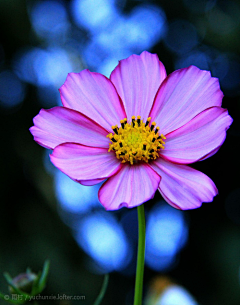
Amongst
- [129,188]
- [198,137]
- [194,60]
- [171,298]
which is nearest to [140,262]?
[129,188]

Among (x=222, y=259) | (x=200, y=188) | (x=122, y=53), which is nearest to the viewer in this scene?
(x=200, y=188)

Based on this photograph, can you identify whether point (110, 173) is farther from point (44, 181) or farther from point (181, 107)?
point (44, 181)

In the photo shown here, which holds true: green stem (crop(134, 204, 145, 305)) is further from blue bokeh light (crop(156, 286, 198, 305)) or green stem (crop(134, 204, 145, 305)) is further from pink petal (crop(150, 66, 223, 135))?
blue bokeh light (crop(156, 286, 198, 305))

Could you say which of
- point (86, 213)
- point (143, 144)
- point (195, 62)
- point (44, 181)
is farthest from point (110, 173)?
point (195, 62)

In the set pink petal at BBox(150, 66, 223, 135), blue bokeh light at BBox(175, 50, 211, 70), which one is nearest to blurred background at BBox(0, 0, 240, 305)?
blue bokeh light at BBox(175, 50, 211, 70)

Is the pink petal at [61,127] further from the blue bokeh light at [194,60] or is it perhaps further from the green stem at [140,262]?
the blue bokeh light at [194,60]

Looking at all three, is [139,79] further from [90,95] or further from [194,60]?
[194,60]
